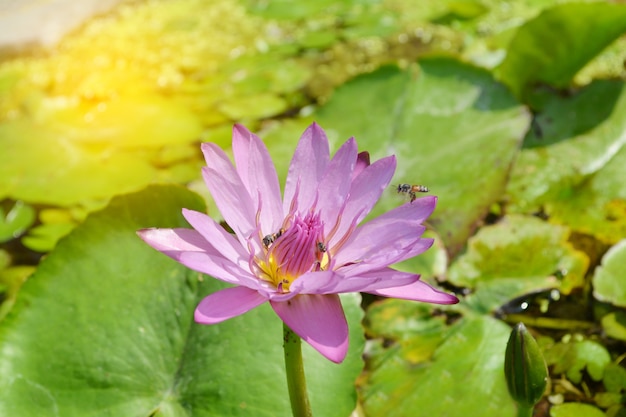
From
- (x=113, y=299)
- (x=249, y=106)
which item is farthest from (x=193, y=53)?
(x=113, y=299)

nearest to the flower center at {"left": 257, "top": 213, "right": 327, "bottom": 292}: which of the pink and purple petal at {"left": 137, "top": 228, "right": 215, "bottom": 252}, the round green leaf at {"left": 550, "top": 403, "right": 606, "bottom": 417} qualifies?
the pink and purple petal at {"left": 137, "top": 228, "right": 215, "bottom": 252}

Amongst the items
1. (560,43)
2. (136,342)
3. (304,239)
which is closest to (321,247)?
(304,239)

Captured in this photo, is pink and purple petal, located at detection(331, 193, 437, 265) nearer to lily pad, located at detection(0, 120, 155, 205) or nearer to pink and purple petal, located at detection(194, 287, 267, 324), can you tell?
pink and purple petal, located at detection(194, 287, 267, 324)

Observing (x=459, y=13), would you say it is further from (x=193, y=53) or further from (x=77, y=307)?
(x=77, y=307)

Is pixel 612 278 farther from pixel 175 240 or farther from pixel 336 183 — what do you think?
pixel 175 240

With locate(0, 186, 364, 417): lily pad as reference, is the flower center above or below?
above

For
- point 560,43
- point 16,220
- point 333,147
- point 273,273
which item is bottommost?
point 16,220
